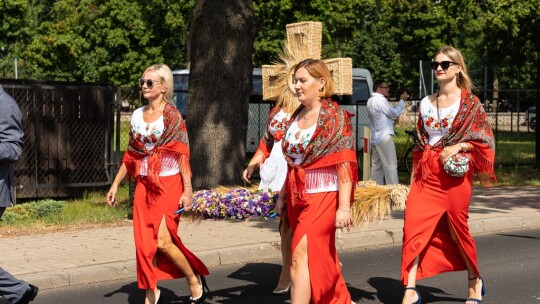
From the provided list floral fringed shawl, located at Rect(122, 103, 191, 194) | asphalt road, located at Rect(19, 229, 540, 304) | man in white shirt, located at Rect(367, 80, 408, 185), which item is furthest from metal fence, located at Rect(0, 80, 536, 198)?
floral fringed shawl, located at Rect(122, 103, 191, 194)

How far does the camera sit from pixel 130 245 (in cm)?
1062

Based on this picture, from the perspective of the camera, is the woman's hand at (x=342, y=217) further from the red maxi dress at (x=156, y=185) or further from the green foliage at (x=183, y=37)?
the green foliage at (x=183, y=37)

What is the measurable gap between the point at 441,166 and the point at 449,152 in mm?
138

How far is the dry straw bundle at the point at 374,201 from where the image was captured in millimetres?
7121

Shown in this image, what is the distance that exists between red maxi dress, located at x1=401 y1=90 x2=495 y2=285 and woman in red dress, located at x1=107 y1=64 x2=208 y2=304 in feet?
5.51

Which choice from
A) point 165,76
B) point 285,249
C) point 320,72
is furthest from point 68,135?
point 320,72

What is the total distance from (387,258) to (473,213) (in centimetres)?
336

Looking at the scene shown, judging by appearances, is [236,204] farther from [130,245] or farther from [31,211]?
[31,211]

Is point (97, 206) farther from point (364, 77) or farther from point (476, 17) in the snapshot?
point (364, 77)

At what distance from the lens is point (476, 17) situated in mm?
28594

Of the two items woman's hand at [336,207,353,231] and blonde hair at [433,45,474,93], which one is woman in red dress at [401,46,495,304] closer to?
blonde hair at [433,45,474,93]

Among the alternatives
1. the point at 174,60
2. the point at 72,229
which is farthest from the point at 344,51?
the point at 72,229

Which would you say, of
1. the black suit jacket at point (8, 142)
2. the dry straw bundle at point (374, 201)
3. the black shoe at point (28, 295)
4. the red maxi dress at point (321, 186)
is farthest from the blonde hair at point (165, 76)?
the black shoe at point (28, 295)

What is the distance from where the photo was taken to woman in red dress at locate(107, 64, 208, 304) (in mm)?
7438
